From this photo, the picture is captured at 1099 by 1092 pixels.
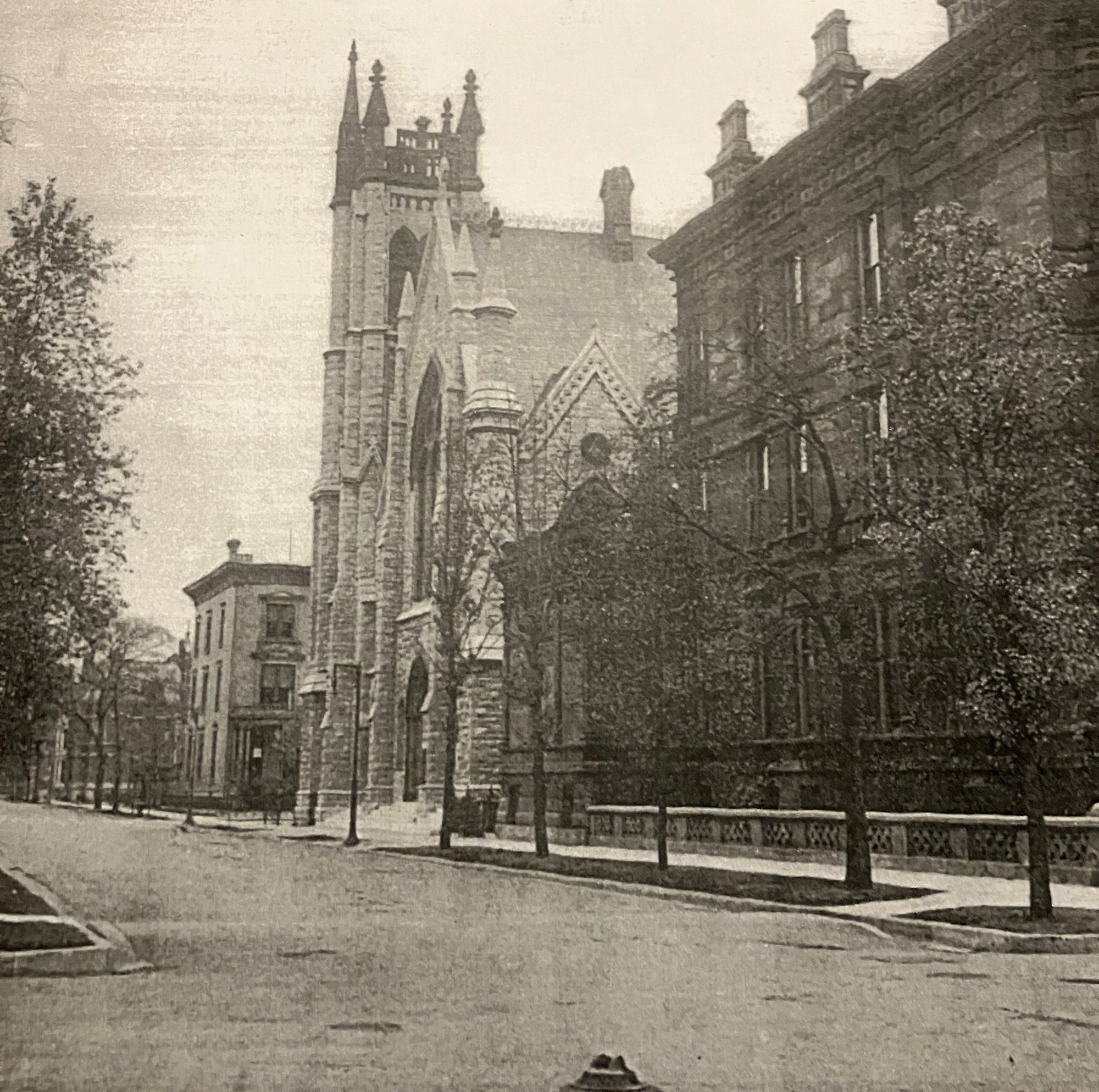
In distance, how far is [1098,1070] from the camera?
7.13 m

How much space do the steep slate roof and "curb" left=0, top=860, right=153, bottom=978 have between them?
31.1 metres

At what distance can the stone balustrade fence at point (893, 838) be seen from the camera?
18.4 metres

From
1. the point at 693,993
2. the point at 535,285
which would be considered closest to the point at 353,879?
the point at 693,993

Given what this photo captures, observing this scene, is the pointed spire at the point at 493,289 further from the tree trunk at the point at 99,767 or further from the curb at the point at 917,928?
the curb at the point at 917,928

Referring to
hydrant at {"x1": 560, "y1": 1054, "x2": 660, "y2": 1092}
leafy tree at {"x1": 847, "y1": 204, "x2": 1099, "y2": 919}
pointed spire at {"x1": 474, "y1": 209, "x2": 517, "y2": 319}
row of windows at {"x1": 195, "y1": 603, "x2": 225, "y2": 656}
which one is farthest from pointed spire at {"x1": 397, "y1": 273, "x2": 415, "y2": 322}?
hydrant at {"x1": 560, "y1": 1054, "x2": 660, "y2": 1092}

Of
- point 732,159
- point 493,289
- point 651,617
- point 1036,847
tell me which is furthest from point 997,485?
point 493,289

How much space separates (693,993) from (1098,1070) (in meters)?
2.79

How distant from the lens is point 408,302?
1913 inches

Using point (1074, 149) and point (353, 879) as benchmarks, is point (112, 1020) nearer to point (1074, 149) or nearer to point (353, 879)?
point (353, 879)

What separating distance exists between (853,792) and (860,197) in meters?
12.4

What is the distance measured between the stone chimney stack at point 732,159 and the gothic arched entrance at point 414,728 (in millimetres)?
19240

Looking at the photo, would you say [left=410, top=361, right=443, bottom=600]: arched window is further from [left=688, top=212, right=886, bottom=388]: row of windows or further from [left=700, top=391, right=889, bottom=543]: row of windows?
[left=700, top=391, right=889, bottom=543]: row of windows

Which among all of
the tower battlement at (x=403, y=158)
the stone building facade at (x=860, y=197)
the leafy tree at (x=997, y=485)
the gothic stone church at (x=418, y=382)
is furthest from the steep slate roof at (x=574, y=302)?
the leafy tree at (x=997, y=485)

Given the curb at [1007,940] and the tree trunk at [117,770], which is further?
the tree trunk at [117,770]
